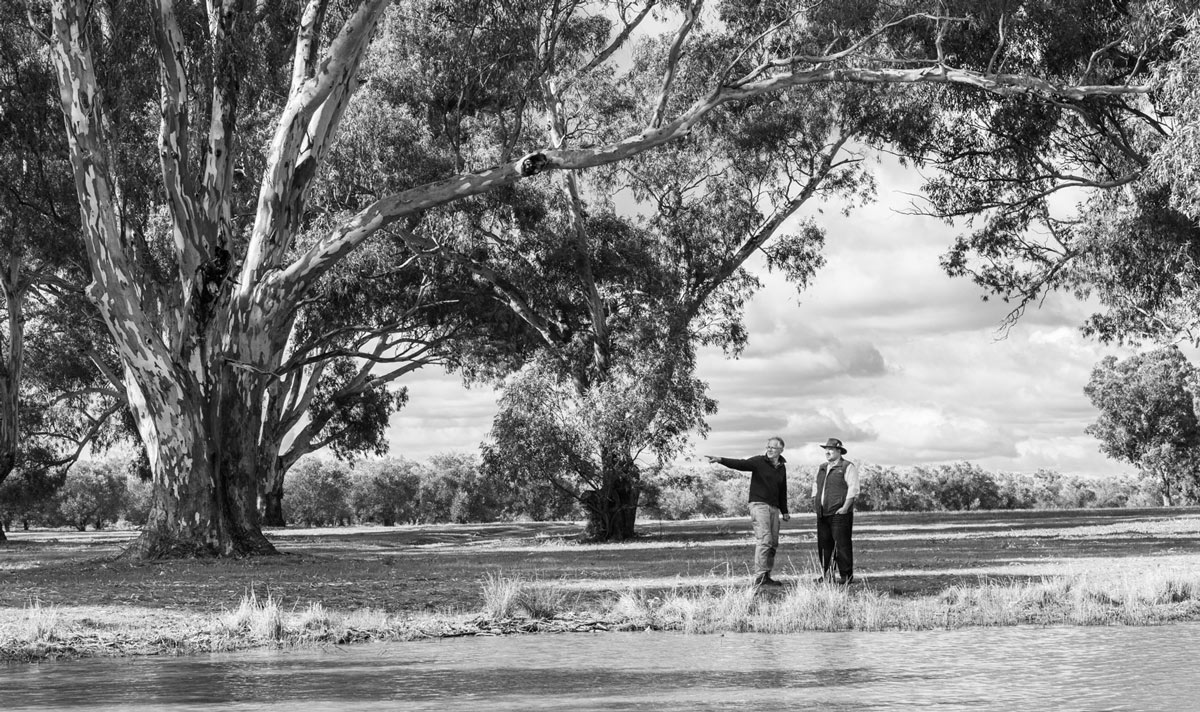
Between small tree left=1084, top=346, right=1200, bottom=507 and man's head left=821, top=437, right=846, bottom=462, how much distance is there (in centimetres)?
5152

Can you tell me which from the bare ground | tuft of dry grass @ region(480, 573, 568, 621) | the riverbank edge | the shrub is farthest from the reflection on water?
the shrub

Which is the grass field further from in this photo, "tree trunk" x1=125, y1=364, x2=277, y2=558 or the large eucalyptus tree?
the large eucalyptus tree

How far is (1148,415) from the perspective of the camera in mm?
62594

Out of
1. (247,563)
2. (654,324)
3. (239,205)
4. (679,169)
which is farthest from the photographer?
(679,169)

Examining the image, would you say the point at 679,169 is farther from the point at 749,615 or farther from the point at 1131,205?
the point at 749,615

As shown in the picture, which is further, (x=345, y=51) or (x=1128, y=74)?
(x=1128, y=74)

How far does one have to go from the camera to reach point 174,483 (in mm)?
19156

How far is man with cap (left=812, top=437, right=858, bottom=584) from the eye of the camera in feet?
41.4

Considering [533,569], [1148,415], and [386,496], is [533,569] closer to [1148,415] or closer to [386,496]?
[1148,415]

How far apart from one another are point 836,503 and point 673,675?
197 inches

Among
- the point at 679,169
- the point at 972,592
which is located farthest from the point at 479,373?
the point at 972,592

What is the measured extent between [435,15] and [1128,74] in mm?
12004

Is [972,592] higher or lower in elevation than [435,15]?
lower

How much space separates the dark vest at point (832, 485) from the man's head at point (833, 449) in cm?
8
